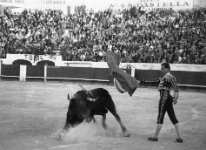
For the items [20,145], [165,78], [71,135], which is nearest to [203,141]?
[165,78]

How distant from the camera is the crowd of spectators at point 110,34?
21.1 m

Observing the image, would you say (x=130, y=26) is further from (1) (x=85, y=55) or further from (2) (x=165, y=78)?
(2) (x=165, y=78)

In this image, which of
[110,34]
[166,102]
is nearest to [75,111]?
[166,102]

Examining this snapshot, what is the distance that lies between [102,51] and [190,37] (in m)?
5.23

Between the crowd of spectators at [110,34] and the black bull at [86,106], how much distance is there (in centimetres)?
1392

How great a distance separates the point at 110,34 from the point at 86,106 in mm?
18059

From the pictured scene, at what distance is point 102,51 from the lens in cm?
2328

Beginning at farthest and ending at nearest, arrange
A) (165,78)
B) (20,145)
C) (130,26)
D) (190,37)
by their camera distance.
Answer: (130,26) < (190,37) < (165,78) < (20,145)

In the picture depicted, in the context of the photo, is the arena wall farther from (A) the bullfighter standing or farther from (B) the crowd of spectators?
(A) the bullfighter standing

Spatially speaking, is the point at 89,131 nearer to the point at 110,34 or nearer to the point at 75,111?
the point at 75,111

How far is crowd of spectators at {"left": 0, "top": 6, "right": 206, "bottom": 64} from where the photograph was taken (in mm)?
21109

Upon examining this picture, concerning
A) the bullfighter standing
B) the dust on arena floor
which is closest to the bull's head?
the dust on arena floor

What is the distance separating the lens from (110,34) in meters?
24.2

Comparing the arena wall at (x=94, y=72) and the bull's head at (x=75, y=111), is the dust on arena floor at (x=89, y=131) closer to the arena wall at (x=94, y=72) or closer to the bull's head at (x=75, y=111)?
the bull's head at (x=75, y=111)
